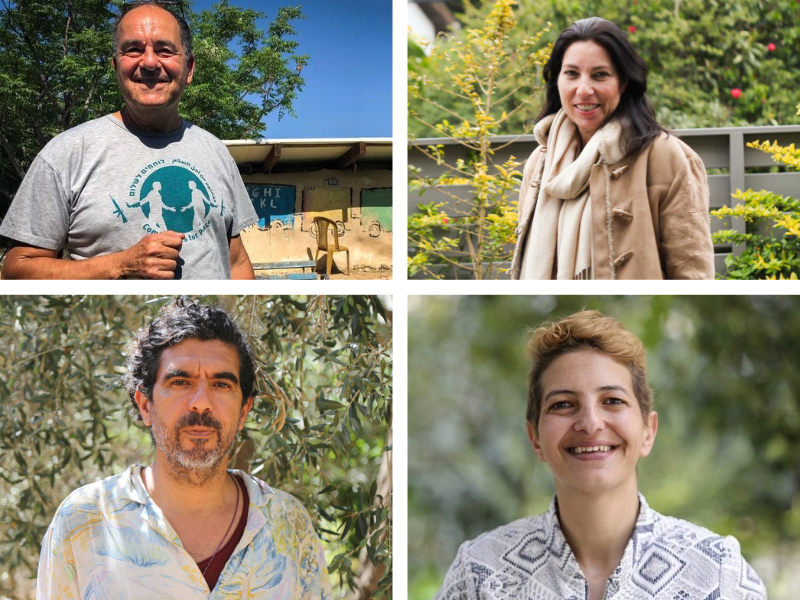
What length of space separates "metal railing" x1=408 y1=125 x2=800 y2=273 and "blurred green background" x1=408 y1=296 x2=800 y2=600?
19 cm

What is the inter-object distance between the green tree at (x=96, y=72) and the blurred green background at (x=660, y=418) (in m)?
0.65

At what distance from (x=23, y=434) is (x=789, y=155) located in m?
1.83

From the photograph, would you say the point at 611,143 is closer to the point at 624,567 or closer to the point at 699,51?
the point at 699,51

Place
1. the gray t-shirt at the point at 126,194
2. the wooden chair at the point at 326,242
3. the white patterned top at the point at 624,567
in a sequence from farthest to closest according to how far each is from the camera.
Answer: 1. the wooden chair at the point at 326,242
2. the gray t-shirt at the point at 126,194
3. the white patterned top at the point at 624,567

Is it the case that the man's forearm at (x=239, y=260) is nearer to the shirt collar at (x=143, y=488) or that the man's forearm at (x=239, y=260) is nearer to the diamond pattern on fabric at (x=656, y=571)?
the shirt collar at (x=143, y=488)

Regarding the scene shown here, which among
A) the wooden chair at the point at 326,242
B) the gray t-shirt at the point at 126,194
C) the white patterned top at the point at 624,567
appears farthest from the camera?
the wooden chair at the point at 326,242

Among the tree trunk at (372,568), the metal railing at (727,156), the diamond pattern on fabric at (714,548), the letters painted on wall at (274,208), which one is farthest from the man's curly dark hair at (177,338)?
the diamond pattern on fabric at (714,548)

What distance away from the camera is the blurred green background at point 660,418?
192 centimetres

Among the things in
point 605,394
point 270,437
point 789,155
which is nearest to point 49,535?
point 270,437

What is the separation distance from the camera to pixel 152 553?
75.0 inches

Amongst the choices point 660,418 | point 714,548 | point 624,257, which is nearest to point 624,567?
point 714,548

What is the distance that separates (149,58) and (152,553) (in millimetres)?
1077

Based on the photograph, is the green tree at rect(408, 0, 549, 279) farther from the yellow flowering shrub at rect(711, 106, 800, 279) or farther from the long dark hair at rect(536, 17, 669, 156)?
the yellow flowering shrub at rect(711, 106, 800, 279)

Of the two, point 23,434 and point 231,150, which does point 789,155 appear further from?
point 23,434
